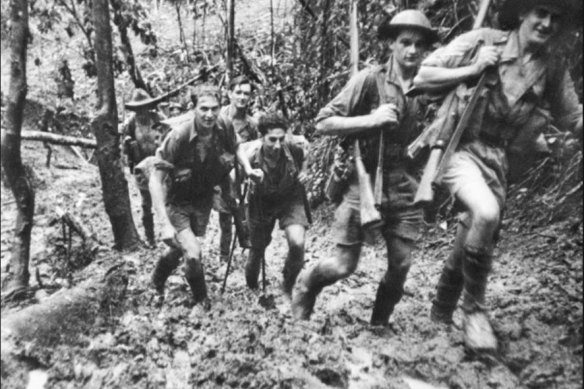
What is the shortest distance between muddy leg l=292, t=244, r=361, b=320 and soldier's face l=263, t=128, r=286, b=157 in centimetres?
152

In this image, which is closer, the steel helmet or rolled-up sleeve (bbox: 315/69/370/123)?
the steel helmet

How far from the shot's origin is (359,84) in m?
3.87

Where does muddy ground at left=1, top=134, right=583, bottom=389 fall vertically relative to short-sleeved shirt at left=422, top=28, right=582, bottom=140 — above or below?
below

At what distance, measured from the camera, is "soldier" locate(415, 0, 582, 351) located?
10.2 ft

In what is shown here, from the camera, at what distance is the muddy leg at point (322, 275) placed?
4027mm

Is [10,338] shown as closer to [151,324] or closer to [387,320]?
[151,324]

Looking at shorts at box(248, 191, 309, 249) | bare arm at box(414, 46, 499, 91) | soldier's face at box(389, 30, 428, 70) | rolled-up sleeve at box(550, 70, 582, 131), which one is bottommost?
shorts at box(248, 191, 309, 249)

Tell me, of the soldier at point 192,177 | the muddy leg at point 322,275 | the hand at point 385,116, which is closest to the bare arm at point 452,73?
the hand at point 385,116

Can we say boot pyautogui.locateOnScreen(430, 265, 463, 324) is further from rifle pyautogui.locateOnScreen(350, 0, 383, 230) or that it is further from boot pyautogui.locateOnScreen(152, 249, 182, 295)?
boot pyautogui.locateOnScreen(152, 249, 182, 295)

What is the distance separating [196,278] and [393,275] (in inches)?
80.0

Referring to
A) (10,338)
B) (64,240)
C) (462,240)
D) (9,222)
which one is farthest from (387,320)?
(9,222)

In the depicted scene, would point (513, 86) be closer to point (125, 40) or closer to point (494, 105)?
point (494, 105)

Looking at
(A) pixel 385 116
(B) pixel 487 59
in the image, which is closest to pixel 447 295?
(A) pixel 385 116

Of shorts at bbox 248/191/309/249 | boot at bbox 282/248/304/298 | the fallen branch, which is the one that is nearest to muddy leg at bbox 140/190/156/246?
the fallen branch
